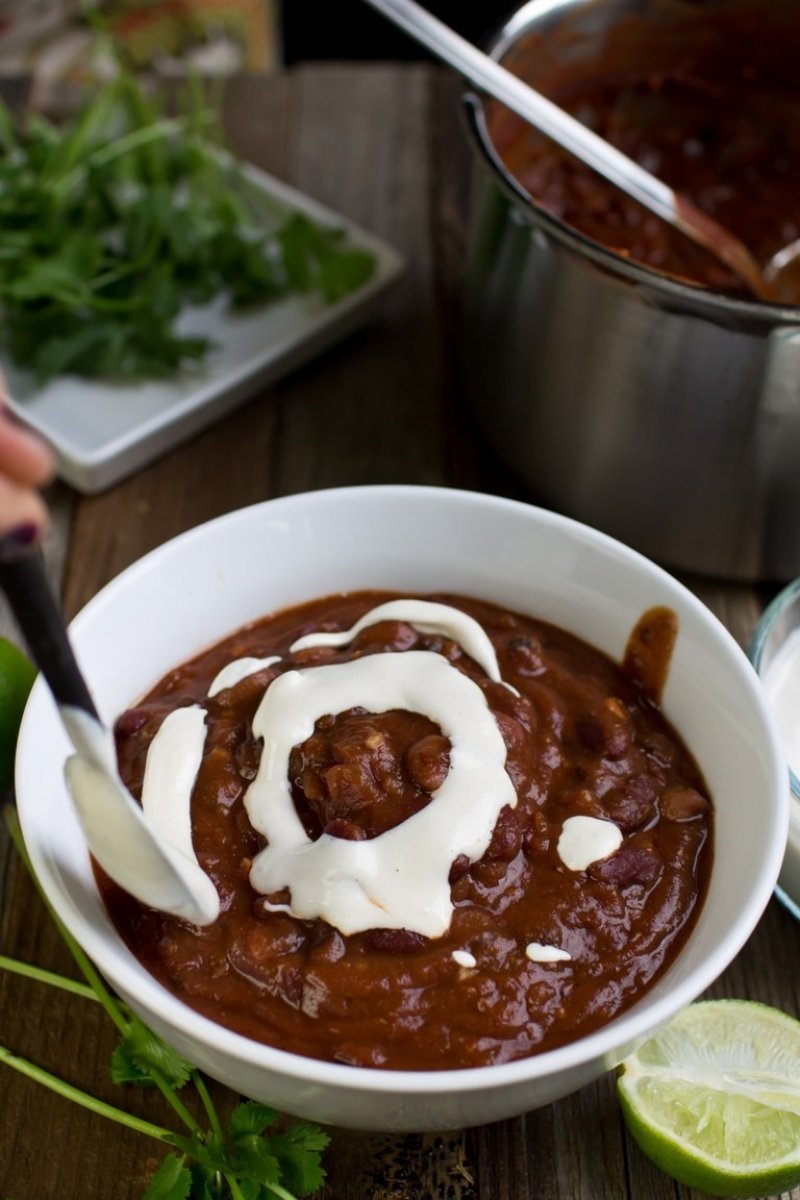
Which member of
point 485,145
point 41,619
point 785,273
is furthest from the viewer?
point 785,273

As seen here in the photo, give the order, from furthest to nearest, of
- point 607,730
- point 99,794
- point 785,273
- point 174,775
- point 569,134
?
point 785,273
point 569,134
point 607,730
point 174,775
point 99,794

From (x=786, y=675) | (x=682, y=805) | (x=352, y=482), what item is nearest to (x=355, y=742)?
(x=682, y=805)

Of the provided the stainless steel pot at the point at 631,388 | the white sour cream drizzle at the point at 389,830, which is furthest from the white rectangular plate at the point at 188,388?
the white sour cream drizzle at the point at 389,830

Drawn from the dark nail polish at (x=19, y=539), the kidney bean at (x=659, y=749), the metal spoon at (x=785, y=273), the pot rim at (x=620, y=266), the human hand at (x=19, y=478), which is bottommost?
the kidney bean at (x=659, y=749)

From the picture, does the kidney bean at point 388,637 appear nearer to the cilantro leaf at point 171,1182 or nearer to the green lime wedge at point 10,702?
the green lime wedge at point 10,702

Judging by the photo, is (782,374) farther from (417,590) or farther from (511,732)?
(511,732)

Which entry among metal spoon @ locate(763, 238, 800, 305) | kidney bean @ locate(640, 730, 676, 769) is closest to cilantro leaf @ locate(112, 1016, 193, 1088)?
kidney bean @ locate(640, 730, 676, 769)
